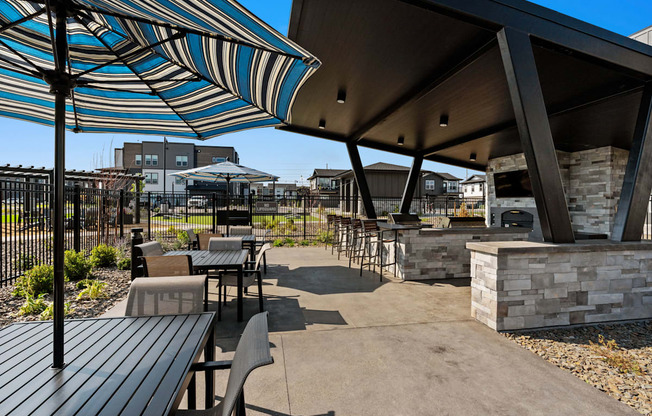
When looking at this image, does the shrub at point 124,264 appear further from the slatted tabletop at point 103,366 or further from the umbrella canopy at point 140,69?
the slatted tabletop at point 103,366

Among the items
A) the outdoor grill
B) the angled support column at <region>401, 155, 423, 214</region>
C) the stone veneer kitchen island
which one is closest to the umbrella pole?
the stone veneer kitchen island

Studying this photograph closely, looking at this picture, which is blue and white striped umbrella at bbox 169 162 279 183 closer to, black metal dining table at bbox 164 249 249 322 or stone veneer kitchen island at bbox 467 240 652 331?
black metal dining table at bbox 164 249 249 322

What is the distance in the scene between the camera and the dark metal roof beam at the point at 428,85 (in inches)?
181

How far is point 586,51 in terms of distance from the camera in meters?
4.09

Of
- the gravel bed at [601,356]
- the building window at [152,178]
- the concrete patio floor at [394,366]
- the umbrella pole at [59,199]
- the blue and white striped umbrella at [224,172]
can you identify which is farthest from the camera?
the building window at [152,178]

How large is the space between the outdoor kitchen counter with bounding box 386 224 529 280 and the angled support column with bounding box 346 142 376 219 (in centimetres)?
329

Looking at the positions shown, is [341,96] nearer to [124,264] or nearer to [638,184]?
[638,184]

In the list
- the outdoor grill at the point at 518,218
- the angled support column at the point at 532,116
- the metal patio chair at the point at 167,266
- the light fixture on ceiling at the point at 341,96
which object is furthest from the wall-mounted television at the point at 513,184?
the metal patio chair at the point at 167,266

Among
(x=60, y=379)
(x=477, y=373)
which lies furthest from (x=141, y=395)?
(x=477, y=373)

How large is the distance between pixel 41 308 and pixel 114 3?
435 centimetres

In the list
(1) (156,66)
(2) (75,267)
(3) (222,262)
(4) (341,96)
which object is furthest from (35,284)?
(4) (341,96)

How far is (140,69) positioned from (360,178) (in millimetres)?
7767

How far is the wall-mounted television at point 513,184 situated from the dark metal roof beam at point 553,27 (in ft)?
23.9

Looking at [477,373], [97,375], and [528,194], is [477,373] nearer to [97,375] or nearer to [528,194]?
[97,375]
